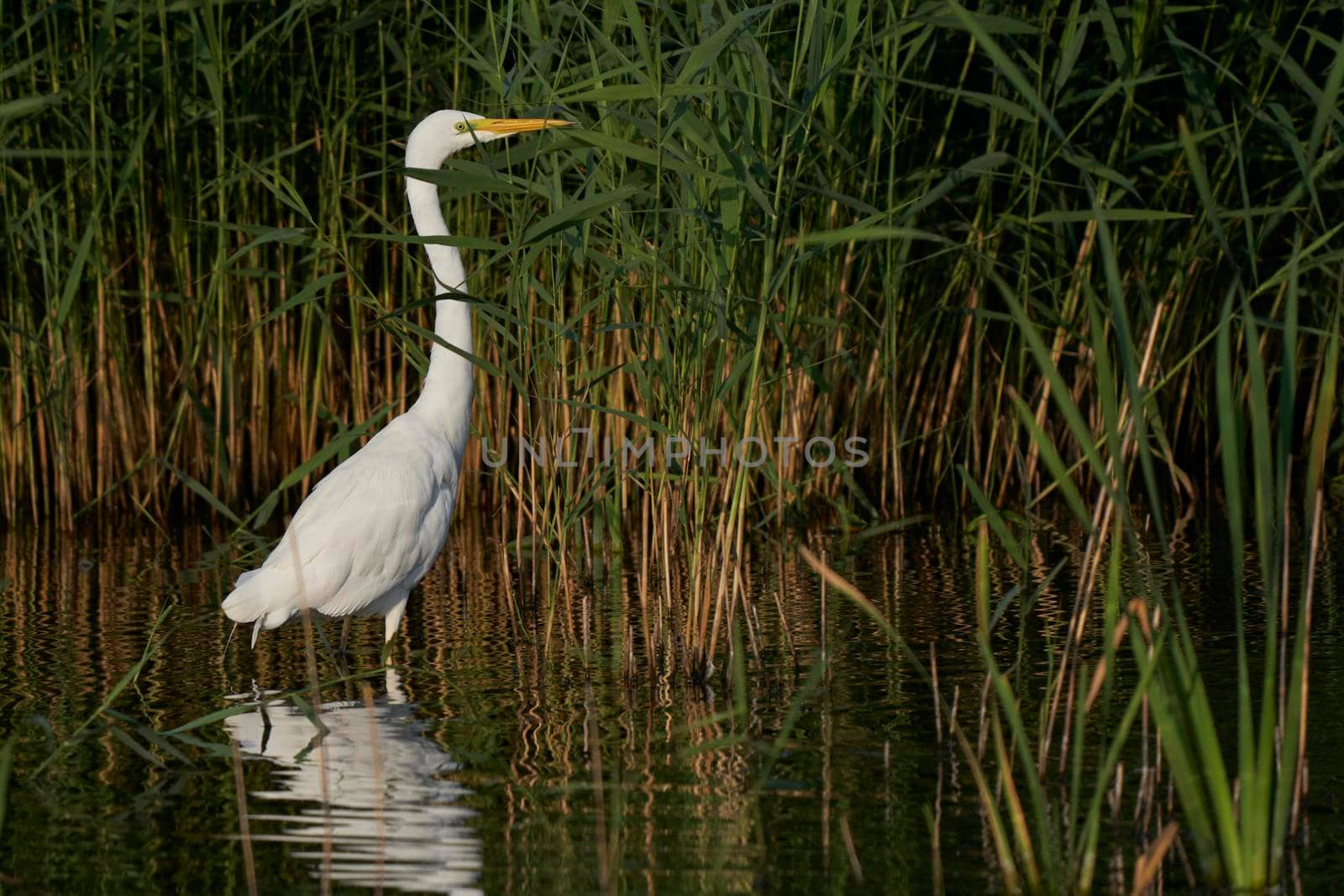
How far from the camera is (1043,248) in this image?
20.7 ft

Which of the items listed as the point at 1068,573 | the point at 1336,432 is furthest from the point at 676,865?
the point at 1336,432

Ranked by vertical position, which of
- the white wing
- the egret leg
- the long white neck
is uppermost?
the long white neck

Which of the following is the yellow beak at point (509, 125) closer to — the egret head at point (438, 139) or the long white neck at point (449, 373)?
the egret head at point (438, 139)

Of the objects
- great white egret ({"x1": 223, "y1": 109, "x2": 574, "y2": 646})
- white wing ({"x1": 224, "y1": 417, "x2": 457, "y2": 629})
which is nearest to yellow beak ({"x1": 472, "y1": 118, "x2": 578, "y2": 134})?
great white egret ({"x1": 223, "y1": 109, "x2": 574, "y2": 646})

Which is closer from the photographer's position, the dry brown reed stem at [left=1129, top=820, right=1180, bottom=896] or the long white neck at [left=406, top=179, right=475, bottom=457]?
the dry brown reed stem at [left=1129, top=820, right=1180, bottom=896]

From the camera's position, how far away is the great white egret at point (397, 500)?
4.86 meters

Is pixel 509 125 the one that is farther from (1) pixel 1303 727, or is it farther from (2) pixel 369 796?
(1) pixel 1303 727

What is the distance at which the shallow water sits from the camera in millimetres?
3055

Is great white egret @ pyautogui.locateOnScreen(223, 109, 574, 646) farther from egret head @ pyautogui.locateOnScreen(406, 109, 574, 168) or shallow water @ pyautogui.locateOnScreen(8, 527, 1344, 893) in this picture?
shallow water @ pyautogui.locateOnScreen(8, 527, 1344, 893)

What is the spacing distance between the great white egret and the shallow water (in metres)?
0.24

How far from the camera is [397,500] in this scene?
5055 mm

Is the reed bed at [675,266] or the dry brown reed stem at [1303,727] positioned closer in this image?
the dry brown reed stem at [1303,727]

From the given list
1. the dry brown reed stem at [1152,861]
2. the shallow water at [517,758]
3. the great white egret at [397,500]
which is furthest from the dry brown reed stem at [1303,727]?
the great white egret at [397,500]

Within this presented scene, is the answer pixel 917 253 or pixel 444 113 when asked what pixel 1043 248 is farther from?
pixel 444 113
